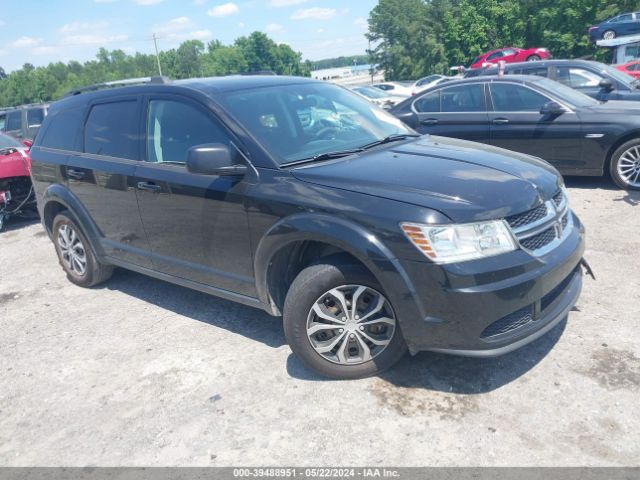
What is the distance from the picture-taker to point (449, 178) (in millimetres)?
3107

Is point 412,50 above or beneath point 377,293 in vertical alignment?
above

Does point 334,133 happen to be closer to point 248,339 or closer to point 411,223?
point 411,223

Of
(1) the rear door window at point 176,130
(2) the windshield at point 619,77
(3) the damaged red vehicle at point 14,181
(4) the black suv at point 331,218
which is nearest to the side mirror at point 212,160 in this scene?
(4) the black suv at point 331,218

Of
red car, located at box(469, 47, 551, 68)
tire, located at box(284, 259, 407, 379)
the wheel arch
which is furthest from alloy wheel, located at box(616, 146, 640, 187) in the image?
red car, located at box(469, 47, 551, 68)

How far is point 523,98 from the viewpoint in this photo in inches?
294

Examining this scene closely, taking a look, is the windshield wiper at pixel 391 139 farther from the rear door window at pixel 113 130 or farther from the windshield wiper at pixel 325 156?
the rear door window at pixel 113 130

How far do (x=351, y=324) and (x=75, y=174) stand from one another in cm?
312

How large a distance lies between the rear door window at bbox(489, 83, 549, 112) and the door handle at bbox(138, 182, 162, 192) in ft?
17.7

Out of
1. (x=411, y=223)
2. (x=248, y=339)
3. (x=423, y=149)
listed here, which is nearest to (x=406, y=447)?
(x=411, y=223)

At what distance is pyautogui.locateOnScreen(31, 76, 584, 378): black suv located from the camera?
9.29ft

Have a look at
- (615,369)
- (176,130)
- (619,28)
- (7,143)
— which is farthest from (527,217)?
(619,28)

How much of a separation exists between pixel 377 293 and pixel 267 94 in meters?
1.82

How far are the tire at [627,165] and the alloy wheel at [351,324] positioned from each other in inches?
202

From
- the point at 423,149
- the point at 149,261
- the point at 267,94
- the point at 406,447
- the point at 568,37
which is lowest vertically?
the point at 406,447
